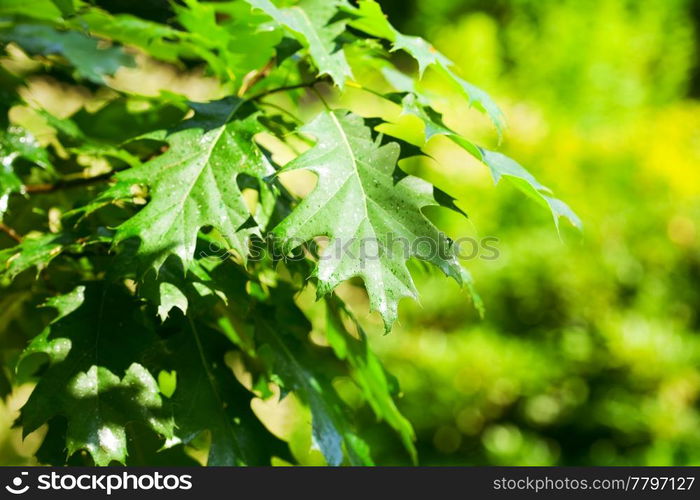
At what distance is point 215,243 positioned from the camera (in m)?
0.91

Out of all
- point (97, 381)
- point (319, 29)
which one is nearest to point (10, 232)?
point (97, 381)

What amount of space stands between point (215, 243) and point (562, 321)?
7.53 ft

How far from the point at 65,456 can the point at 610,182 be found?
2771 mm

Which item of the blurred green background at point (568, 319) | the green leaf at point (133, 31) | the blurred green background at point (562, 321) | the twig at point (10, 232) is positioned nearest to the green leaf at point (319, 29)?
the green leaf at point (133, 31)

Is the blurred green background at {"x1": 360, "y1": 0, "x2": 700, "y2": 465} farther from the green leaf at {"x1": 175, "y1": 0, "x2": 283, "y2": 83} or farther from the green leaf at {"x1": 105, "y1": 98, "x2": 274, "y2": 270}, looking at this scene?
the green leaf at {"x1": 105, "y1": 98, "x2": 274, "y2": 270}

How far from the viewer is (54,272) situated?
104 cm

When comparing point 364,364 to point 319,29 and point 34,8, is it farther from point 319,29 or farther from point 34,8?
point 34,8

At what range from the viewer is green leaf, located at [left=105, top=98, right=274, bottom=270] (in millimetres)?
837

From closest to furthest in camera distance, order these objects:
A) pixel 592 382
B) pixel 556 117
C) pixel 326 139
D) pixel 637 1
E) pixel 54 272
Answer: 1. pixel 326 139
2. pixel 54 272
3. pixel 592 382
4. pixel 556 117
5. pixel 637 1

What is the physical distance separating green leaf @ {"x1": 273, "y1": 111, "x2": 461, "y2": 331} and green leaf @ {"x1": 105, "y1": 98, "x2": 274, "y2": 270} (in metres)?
0.07

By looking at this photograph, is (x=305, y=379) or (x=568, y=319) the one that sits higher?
(x=305, y=379)

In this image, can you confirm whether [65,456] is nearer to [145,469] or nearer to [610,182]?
[145,469]

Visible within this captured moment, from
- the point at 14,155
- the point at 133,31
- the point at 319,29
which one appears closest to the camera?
the point at 319,29

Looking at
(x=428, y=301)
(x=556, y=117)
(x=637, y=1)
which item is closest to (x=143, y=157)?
(x=428, y=301)
